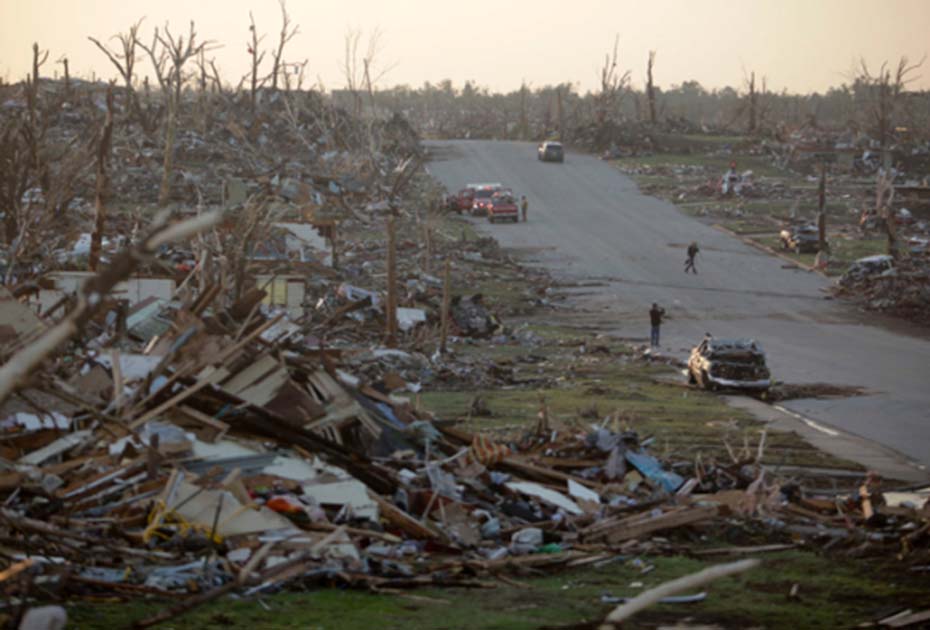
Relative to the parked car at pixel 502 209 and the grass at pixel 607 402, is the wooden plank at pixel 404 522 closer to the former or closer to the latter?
the grass at pixel 607 402

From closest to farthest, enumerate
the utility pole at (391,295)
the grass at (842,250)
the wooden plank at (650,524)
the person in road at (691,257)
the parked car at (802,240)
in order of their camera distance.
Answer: the wooden plank at (650,524) < the utility pole at (391,295) < the person in road at (691,257) < the grass at (842,250) < the parked car at (802,240)

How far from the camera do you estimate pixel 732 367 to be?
94.9 feet

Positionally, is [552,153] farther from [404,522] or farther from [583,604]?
[583,604]

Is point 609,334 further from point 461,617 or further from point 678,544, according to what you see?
point 461,617

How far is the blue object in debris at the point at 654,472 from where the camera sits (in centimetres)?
1493

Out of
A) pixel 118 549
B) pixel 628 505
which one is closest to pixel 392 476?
pixel 628 505

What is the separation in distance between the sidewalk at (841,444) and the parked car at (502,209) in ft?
121

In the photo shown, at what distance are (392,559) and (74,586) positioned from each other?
270 cm

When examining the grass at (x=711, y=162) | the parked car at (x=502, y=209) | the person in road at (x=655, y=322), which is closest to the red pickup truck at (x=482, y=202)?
the parked car at (x=502, y=209)

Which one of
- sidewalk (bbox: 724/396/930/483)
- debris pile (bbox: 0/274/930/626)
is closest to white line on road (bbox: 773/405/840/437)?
sidewalk (bbox: 724/396/930/483)

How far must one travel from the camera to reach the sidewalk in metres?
19.9

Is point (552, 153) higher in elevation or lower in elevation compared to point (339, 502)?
higher

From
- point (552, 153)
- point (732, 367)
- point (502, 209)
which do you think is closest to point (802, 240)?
point (502, 209)

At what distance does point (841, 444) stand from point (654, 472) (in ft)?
27.4
